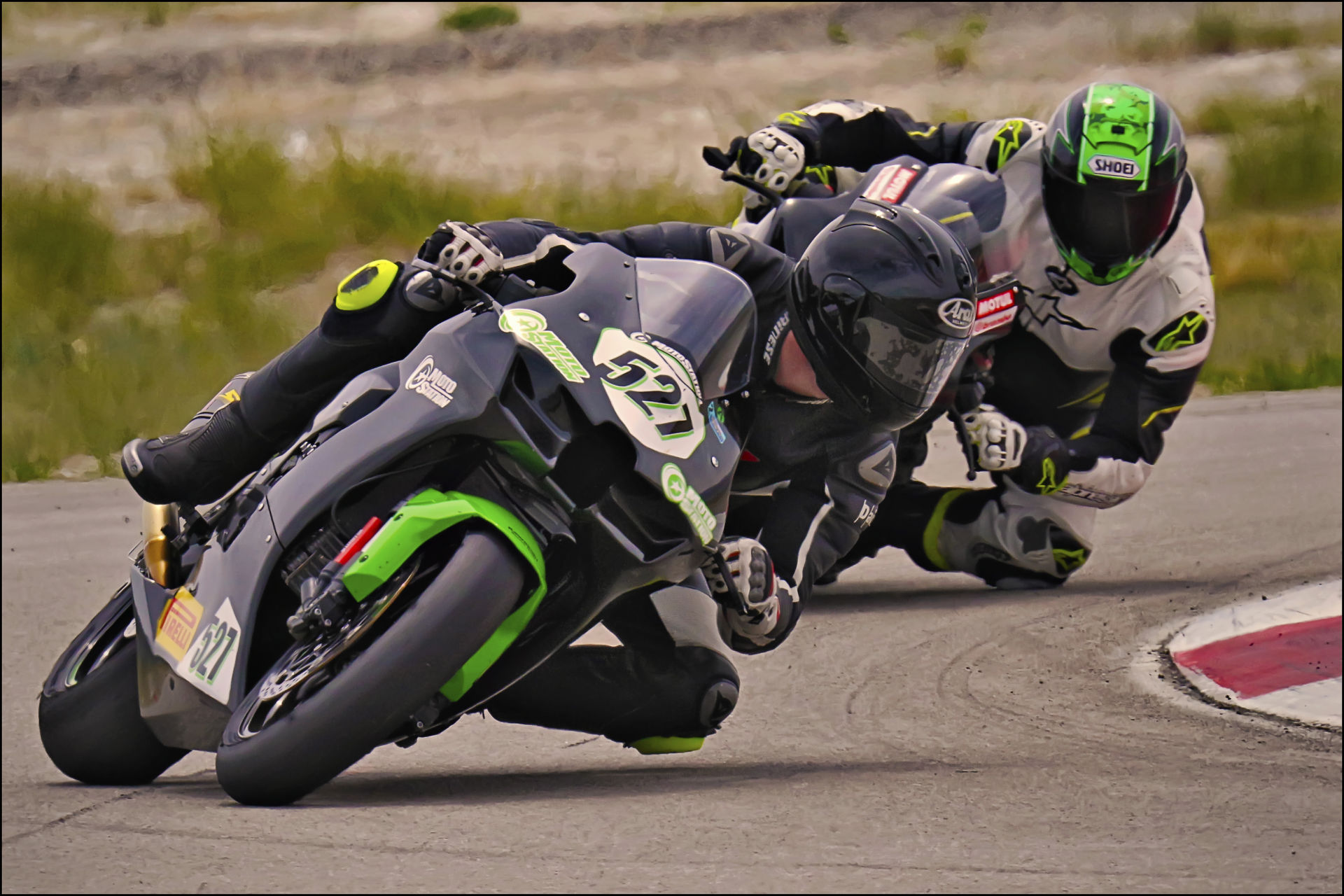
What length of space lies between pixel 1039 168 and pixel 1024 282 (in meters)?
0.44

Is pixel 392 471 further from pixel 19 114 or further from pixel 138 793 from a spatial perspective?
pixel 19 114

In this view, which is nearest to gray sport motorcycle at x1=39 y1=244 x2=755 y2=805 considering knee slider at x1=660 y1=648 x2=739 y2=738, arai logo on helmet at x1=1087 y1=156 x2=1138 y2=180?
knee slider at x1=660 y1=648 x2=739 y2=738

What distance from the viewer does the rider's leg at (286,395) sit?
4270 mm

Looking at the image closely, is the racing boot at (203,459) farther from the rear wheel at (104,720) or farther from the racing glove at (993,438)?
the racing glove at (993,438)

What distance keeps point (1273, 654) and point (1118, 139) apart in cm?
193

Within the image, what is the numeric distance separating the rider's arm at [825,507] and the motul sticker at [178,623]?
4.94 ft

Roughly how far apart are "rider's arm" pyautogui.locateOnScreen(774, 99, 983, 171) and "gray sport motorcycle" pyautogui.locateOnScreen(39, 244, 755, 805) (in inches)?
129

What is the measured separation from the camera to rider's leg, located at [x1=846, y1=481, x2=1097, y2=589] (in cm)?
724

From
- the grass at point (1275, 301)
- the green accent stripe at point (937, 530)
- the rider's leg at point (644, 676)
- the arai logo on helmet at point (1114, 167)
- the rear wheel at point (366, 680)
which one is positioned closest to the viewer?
the rear wheel at point (366, 680)

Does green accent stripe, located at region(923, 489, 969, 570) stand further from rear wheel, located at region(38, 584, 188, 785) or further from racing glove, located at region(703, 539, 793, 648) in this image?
rear wheel, located at region(38, 584, 188, 785)

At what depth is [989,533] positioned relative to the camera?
729 cm

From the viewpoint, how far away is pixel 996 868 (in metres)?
3.72

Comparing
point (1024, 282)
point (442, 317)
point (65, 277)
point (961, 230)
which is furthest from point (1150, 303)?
point (65, 277)

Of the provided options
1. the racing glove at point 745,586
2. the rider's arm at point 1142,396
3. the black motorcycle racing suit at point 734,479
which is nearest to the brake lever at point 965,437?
the rider's arm at point 1142,396
